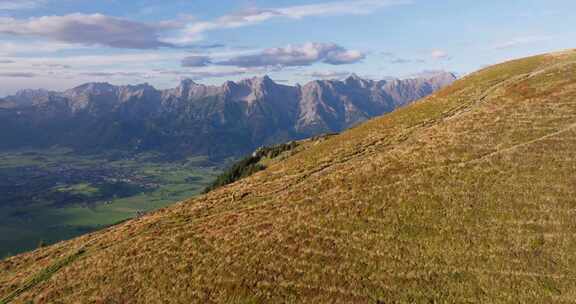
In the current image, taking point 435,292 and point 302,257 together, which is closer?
point 435,292

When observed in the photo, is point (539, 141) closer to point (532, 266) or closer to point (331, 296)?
point (532, 266)

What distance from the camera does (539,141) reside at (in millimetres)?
43781

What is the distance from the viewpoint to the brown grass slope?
91.9 ft

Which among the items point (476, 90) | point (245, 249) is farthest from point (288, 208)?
point (476, 90)

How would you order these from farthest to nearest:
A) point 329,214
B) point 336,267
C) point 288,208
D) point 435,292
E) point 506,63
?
point 506,63, point 288,208, point 329,214, point 336,267, point 435,292

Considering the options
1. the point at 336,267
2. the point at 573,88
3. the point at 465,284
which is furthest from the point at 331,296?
the point at 573,88

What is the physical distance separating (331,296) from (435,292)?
272 inches

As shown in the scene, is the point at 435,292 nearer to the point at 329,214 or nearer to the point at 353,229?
the point at 353,229

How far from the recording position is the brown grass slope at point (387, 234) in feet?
91.9

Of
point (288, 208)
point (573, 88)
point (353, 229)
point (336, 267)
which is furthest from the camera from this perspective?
point (573, 88)

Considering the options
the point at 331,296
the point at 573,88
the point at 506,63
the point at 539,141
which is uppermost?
the point at 506,63

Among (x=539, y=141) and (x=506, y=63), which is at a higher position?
(x=506, y=63)

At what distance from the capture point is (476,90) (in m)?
74.8

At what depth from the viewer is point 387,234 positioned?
3381 centimetres
